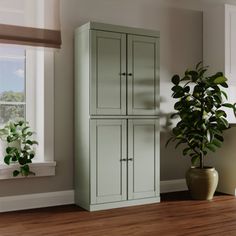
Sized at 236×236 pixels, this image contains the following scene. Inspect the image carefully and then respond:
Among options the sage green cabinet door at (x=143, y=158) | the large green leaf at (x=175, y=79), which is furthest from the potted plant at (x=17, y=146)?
the large green leaf at (x=175, y=79)

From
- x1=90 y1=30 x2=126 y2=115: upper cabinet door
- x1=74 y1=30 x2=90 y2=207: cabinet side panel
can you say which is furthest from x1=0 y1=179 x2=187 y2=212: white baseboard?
x1=90 y1=30 x2=126 y2=115: upper cabinet door

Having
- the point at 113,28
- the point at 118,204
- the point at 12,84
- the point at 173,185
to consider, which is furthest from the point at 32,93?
the point at 173,185

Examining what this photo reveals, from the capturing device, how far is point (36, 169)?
4020 mm

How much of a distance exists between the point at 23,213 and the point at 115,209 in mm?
863

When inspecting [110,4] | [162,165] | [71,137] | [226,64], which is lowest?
[162,165]

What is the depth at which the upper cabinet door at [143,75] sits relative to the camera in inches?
161

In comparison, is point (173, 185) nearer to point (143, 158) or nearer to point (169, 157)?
point (169, 157)

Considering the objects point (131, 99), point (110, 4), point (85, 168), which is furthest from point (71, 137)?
point (110, 4)

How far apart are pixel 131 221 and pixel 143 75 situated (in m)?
1.49

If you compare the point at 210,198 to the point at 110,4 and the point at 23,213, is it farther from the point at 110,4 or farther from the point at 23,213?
the point at 110,4

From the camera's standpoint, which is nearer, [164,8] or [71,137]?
[71,137]

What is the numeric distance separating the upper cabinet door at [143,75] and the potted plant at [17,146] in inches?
41.5

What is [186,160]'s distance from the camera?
5.04 metres

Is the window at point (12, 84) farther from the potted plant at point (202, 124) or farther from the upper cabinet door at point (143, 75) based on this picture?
the potted plant at point (202, 124)
